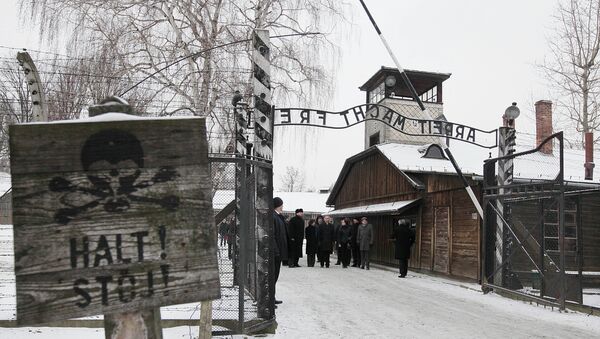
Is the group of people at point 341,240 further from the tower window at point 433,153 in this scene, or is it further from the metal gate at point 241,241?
the metal gate at point 241,241

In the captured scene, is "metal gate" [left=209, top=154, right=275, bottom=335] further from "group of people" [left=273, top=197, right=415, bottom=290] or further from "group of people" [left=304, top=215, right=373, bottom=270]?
"group of people" [left=304, top=215, right=373, bottom=270]

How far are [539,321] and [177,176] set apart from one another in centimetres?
878

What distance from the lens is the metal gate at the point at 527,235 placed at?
10148 millimetres

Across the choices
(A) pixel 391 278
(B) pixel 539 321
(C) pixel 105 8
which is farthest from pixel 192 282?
(A) pixel 391 278

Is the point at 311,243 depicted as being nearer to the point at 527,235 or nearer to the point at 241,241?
the point at 527,235

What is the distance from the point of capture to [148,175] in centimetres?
204

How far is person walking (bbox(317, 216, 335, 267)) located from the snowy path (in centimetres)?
545

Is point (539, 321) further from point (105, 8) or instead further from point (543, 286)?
point (105, 8)

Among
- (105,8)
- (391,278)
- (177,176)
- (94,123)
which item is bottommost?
(391,278)

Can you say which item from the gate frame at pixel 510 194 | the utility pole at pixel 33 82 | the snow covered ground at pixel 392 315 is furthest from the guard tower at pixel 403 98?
the utility pole at pixel 33 82

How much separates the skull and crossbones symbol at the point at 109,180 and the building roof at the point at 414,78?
2479 centimetres

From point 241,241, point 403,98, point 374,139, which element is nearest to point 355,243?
point 374,139

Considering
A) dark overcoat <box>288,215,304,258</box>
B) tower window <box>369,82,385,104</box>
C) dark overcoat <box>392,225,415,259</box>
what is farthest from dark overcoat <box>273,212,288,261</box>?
tower window <box>369,82,385,104</box>

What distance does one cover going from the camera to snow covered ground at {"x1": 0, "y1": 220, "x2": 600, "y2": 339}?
7473mm
